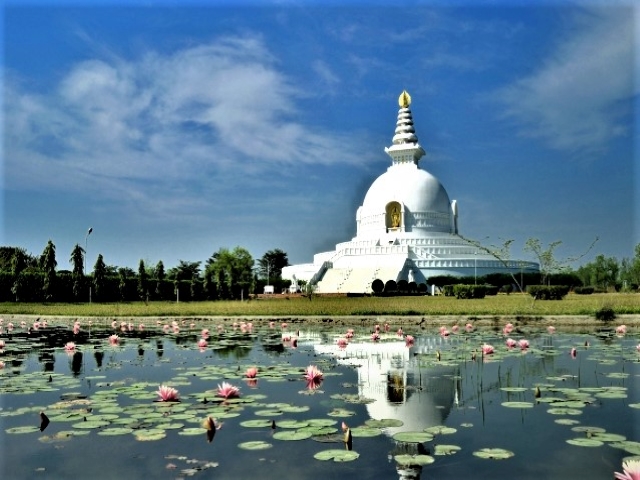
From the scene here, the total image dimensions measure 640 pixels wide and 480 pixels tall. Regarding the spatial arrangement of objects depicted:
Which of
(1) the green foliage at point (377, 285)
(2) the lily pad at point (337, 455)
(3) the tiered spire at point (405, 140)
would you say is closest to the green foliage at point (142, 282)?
(1) the green foliage at point (377, 285)

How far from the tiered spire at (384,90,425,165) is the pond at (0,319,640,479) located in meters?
49.1

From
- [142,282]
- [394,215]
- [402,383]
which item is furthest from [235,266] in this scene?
[402,383]

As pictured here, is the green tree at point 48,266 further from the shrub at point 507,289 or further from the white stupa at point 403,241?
the shrub at point 507,289

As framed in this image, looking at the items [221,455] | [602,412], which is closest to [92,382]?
[221,455]

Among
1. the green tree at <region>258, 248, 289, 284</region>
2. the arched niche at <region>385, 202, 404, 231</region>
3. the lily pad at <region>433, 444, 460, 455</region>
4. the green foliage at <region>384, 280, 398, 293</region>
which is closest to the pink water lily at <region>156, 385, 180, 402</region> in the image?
the lily pad at <region>433, 444, 460, 455</region>

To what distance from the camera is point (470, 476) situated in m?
3.89

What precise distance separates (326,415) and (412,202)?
164 ft

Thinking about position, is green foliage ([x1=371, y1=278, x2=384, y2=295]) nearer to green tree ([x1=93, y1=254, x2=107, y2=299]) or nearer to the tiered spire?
green tree ([x1=93, y1=254, x2=107, y2=299])

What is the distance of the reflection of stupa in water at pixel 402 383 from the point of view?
5605 millimetres

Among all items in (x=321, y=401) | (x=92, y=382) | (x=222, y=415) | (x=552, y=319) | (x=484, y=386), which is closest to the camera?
(x=222, y=415)

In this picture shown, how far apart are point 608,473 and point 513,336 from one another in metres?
9.56

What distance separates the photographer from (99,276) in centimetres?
3503

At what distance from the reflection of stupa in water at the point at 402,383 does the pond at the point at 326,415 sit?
0.03 m

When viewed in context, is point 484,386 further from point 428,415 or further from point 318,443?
point 318,443
